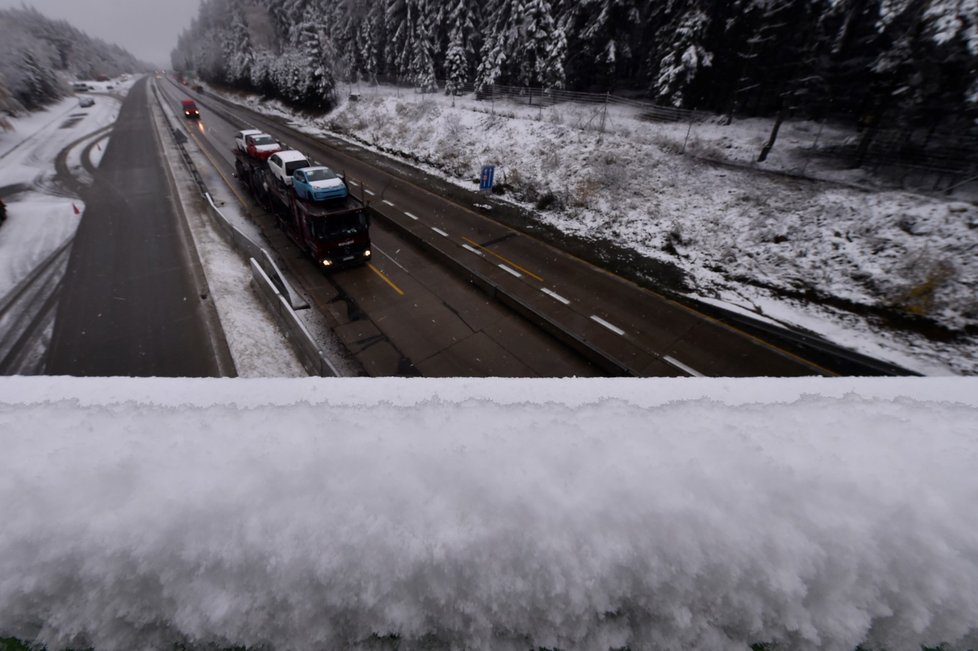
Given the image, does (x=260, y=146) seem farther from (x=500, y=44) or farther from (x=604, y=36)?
(x=604, y=36)

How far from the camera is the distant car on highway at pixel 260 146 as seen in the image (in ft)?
66.9

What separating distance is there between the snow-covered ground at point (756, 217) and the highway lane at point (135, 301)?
1534 cm

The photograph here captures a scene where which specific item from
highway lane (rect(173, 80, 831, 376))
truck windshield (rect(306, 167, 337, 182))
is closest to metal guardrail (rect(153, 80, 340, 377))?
truck windshield (rect(306, 167, 337, 182))

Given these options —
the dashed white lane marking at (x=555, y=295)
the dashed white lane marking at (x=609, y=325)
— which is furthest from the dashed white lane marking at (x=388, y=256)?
the dashed white lane marking at (x=609, y=325)

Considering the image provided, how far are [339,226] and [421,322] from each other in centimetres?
472

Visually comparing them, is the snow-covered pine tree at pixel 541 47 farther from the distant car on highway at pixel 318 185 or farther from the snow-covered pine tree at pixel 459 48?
the distant car on highway at pixel 318 185

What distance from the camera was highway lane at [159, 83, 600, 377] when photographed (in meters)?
10.7

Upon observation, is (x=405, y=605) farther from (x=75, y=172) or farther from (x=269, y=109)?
(x=269, y=109)

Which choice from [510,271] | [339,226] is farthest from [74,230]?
[510,271]

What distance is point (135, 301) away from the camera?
1238cm

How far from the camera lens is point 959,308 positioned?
11836 millimetres

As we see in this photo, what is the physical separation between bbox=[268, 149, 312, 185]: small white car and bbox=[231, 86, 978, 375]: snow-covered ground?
10.9 meters

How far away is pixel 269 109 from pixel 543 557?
7034cm

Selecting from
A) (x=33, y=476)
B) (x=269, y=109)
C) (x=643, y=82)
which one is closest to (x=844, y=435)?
(x=33, y=476)
